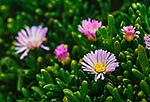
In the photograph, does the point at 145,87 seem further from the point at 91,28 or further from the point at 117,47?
the point at 91,28

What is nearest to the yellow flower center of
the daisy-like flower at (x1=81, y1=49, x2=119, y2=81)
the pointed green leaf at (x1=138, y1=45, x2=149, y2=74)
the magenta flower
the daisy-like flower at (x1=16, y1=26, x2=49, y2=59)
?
the daisy-like flower at (x1=81, y1=49, x2=119, y2=81)

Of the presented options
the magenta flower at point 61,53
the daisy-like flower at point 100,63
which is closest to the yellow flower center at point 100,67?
the daisy-like flower at point 100,63

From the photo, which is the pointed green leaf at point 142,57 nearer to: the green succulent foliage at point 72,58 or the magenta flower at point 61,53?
the green succulent foliage at point 72,58

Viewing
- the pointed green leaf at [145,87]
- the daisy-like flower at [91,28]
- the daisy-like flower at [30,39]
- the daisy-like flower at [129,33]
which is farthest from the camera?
the daisy-like flower at [30,39]

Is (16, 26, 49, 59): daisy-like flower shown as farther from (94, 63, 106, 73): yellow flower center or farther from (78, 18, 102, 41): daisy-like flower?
(94, 63, 106, 73): yellow flower center

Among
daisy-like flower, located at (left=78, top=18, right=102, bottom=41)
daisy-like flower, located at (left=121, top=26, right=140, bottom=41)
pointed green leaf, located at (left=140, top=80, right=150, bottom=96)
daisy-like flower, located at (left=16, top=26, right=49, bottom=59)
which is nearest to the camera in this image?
pointed green leaf, located at (left=140, top=80, right=150, bottom=96)

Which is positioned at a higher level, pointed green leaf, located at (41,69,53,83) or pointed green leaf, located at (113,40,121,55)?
pointed green leaf, located at (113,40,121,55)
